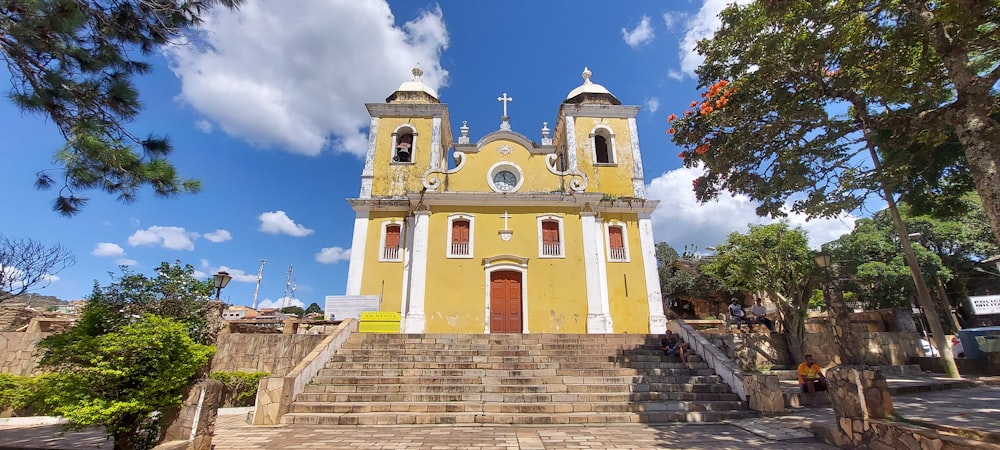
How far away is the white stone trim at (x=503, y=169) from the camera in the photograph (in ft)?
55.1

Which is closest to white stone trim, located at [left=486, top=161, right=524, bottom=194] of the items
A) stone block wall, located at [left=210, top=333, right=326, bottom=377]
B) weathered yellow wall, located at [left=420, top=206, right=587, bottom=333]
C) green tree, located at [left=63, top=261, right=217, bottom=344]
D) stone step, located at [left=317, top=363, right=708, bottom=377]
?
weathered yellow wall, located at [left=420, top=206, right=587, bottom=333]

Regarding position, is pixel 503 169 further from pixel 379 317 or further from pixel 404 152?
pixel 379 317

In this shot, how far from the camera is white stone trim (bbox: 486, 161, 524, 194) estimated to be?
16.8m

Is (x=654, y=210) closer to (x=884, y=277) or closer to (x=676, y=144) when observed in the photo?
(x=676, y=144)

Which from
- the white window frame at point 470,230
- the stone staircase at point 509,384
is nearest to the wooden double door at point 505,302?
the white window frame at point 470,230

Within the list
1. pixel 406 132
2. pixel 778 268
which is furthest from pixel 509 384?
pixel 406 132

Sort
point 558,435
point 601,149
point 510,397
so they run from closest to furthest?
point 558,435 < point 510,397 < point 601,149

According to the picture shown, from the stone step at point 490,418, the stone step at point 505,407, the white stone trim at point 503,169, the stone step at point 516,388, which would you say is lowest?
the stone step at point 490,418

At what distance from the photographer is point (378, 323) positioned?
1303 cm

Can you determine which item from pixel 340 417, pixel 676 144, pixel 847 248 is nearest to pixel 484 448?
pixel 340 417

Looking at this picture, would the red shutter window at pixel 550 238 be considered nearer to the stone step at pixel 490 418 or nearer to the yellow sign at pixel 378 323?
the yellow sign at pixel 378 323

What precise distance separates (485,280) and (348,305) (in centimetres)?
463

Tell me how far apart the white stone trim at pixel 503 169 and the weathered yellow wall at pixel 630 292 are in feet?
15.1

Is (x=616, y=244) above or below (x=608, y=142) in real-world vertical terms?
below
